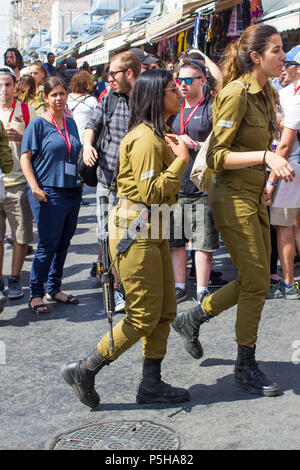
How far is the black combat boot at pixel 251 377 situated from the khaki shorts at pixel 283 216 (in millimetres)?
2232

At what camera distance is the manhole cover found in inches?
138

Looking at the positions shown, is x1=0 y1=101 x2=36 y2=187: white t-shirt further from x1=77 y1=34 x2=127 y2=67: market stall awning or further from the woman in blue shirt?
x1=77 y1=34 x2=127 y2=67: market stall awning

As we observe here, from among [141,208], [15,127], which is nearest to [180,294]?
[15,127]

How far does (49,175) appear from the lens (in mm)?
6008

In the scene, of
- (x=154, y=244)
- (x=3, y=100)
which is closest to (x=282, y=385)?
(x=154, y=244)

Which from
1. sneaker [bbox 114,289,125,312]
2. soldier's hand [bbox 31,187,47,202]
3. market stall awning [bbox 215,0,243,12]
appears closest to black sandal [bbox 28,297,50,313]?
sneaker [bbox 114,289,125,312]

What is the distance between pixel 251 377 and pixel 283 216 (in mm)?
2361

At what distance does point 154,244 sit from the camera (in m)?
3.84

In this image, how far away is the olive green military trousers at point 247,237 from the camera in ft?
13.2

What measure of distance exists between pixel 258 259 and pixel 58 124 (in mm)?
2839

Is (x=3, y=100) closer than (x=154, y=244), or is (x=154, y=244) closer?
(x=154, y=244)

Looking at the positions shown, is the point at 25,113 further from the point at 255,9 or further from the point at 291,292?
the point at 255,9

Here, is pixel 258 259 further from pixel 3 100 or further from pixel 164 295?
pixel 3 100

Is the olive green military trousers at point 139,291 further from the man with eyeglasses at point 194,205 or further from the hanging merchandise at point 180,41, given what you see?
the hanging merchandise at point 180,41
